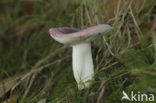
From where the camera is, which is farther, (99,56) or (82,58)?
(99,56)

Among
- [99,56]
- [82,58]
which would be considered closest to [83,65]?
[82,58]

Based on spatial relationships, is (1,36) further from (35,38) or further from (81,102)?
(81,102)

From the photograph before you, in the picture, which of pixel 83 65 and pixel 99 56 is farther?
pixel 99 56

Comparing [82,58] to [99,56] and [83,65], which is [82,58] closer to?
[83,65]

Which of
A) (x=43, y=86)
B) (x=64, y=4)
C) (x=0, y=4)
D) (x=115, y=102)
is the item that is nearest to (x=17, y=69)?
(x=43, y=86)

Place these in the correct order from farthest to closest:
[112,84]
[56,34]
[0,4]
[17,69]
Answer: [0,4] → [17,69] → [112,84] → [56,34]

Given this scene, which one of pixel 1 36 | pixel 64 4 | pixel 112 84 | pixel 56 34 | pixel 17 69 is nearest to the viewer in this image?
pixel 56 34

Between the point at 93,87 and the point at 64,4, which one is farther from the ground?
the point at 64,4

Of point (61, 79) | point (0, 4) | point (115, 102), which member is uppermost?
point (0, 4)
